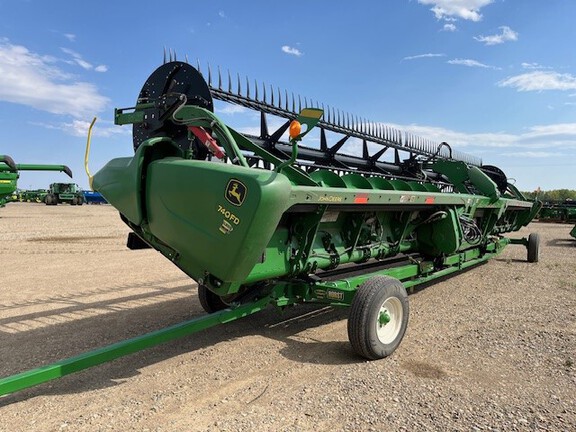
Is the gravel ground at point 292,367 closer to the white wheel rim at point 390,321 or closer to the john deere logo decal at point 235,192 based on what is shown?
the white wheel rim at point 390,321

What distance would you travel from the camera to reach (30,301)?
559 centimetres

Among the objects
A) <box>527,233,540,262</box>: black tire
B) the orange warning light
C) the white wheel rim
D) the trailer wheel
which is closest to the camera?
the orange warning light

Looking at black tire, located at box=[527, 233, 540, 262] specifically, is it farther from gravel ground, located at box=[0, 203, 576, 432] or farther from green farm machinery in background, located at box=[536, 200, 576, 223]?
green farm machinery in background, located at box=[536, 200, 576, 223]

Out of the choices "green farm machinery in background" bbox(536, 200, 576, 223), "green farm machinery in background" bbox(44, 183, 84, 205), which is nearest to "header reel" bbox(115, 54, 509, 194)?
"green farm machinery in background" bbox(536, 200, 576, 223)

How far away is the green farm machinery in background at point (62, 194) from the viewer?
40034 millimetres

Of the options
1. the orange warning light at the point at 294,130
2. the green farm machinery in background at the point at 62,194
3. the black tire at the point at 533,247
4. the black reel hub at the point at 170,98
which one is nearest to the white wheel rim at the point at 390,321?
the orange warning light at the point at 294,130

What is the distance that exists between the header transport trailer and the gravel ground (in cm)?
35

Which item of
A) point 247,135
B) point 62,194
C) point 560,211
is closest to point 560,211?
point 560,211

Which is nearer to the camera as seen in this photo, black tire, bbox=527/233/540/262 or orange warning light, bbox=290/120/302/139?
orange warning light, bbox=290/120/302/139

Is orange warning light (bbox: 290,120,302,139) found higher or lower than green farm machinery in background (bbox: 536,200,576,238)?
higher

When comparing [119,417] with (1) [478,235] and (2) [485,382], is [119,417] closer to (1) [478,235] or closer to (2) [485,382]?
(2) [485,382]

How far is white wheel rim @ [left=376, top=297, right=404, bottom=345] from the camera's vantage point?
3793 mm

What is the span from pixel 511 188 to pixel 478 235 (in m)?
4.10

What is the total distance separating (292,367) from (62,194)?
138ft
